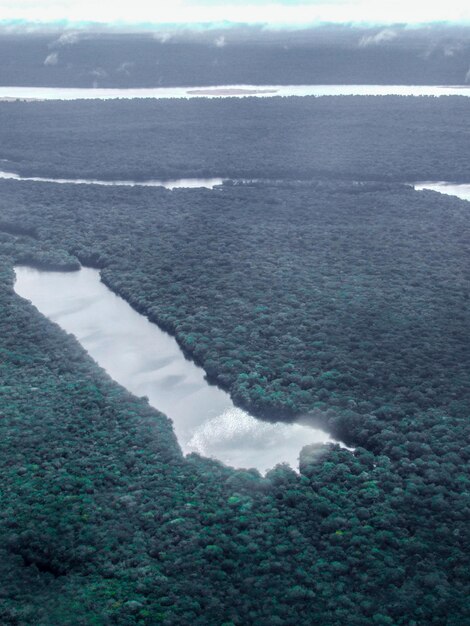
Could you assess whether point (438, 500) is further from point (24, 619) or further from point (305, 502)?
point (24, 619)

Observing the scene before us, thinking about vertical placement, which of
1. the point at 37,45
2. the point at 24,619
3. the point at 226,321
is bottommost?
the point at 24,619

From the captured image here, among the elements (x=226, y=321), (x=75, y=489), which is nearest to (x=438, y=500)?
(x=75, y=489)

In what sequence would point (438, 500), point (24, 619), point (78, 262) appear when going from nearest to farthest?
1. point (24, 619)
2. point (438, 500)
3. point (78, 262)

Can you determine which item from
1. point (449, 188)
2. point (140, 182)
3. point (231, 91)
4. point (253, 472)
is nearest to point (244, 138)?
point (140, 182)

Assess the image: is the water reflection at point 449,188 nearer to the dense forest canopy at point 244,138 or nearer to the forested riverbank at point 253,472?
the dense forest canopy at point 244,138

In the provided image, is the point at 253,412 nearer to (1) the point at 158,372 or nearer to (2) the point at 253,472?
(2) the point at 253,472

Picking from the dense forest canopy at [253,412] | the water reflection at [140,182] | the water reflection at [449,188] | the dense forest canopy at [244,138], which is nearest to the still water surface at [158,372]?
the dense forest canopy at [253,412]

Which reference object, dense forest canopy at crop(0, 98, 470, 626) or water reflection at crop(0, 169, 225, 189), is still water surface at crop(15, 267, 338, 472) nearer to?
dense forest canopy at crop(0, 98, 470, 626)
